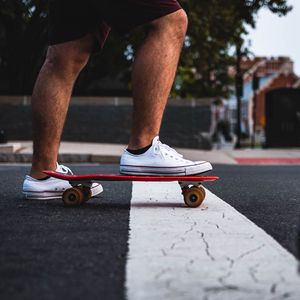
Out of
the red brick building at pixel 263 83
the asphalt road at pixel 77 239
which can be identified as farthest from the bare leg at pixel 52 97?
the red brick building at pixel 263 83

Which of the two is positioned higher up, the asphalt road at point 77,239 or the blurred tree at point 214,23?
the blurred tree at point 214,23

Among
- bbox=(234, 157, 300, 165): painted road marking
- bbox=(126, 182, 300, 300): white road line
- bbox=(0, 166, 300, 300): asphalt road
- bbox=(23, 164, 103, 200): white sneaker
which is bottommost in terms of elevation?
bbox=(234, 157, 300, 165): painted road marking

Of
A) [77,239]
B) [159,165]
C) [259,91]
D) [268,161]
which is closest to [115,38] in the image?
[268,161]

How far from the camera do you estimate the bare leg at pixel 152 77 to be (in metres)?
3.84

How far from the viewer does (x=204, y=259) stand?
7.52 ft

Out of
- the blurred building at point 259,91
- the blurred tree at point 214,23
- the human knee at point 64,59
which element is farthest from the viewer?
the blurred building at point 259,91

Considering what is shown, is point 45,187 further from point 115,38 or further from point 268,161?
point 115,38

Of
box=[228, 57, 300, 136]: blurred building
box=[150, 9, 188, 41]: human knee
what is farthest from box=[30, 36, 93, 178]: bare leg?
box=[228, 57, 300, 136]: blurred building

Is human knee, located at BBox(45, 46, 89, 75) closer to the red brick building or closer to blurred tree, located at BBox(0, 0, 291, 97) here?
blurred tree, located at BBox(0, 0, 291, 97)

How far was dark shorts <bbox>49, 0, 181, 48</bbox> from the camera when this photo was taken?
3773mm

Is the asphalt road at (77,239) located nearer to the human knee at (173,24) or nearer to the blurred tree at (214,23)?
the human knee at (173,24)

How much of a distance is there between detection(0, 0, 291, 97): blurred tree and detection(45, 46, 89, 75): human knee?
14.1m

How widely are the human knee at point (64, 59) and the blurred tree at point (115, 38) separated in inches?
554

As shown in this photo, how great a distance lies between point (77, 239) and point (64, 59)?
156cm
